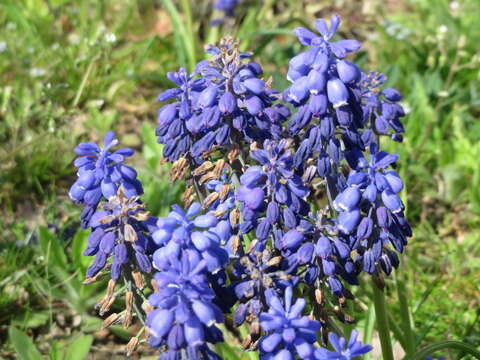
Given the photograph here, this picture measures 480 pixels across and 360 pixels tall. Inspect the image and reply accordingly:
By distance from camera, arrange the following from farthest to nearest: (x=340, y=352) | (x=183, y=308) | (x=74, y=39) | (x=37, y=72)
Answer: (x=74, y=39) → (x=37, y=72) → (x=340, y=352) → (x=183, y=308)

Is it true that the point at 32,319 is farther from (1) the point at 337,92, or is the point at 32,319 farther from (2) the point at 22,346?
(1) the point at 337,92

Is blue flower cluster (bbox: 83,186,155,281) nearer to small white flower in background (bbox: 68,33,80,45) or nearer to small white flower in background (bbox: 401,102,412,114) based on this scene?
small white flower in background (bbox: 401,102,412,114)

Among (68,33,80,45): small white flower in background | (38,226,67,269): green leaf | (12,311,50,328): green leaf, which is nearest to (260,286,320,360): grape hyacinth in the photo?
(38,226,67,269): green leaf

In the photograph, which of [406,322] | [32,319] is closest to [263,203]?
[406,322]

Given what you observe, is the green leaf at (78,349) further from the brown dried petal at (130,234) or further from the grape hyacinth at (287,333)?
the grape hyacinth at (287,333)

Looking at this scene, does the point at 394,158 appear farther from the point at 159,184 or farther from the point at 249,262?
the point at 159,184

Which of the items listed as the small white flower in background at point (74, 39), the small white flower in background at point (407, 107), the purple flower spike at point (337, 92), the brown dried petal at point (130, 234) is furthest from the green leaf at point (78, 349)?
the small white flower in background at point (74, 39)

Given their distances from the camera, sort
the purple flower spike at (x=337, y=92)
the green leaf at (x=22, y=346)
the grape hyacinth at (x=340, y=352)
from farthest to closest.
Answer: the green leaf at (x=22, y=346)
the purple flower spike at (x=337, y=92)
the grape hyacinth at (x=340, y=352)

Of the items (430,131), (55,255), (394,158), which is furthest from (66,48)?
A: (394,158)
